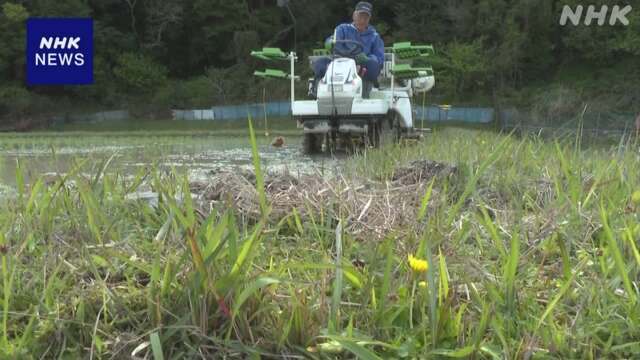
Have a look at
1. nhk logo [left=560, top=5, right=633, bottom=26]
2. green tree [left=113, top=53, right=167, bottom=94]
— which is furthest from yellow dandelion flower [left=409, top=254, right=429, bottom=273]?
green tree [left=113, top=53, right=167, bottom=94]

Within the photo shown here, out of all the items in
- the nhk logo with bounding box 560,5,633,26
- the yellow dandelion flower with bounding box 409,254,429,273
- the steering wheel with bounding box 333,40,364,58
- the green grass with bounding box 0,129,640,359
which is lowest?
the green grass with bounding box 0,129,640,359

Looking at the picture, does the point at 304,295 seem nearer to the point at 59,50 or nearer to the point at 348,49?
the point at 348,49

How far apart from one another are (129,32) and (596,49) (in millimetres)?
17442

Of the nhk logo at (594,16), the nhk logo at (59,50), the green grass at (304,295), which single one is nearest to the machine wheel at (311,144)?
the green grass at (304,295)

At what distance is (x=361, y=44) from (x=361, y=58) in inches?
4.5

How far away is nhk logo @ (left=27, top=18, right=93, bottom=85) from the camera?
1499cm

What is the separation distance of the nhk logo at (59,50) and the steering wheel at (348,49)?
10.5 meters

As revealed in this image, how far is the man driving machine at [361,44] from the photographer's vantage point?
5.67 metres

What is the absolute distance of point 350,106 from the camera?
18.1 feet

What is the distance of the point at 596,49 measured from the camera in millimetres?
21031

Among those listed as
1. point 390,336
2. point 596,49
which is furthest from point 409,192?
point 596,49

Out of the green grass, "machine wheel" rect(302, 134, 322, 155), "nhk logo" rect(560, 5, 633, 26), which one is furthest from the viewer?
"nhk logo" rect(560, 5, 633, 26)

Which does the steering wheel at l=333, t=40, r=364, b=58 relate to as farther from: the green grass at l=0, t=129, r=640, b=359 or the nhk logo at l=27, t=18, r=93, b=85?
the nhk logo at l=27, t=18, r=93, b=85

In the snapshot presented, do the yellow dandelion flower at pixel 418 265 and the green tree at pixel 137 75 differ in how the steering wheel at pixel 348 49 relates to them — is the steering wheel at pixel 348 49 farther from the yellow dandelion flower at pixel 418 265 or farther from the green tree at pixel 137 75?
the green tree at pixel 137 75
